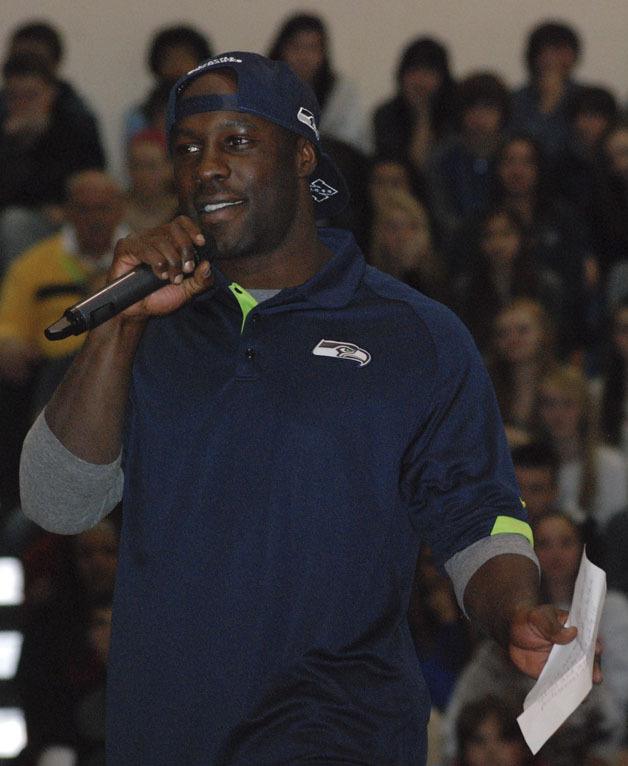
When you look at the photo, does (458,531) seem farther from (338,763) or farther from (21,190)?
(21,190)

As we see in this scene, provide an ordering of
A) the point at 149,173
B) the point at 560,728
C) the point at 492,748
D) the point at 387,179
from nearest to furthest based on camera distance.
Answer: the point at 492,748 < the point at 560,728 < the point at 149,173 < the point at 387,179

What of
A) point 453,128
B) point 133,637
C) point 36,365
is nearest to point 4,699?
point 36,365

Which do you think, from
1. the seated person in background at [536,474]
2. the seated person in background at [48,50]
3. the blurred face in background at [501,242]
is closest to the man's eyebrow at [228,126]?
the seated person in background at [536,474]

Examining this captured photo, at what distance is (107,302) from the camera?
102 inches

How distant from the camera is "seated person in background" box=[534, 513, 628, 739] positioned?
540 centimetres

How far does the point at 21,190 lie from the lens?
7.14 meters

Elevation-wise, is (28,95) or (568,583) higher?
(28,95)

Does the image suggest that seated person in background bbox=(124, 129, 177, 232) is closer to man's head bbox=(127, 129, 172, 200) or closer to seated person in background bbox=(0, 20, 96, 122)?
man's head bbox=(127, 129, 172, 200)

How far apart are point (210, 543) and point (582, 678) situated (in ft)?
2.02

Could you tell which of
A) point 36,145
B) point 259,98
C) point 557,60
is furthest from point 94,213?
point 259,98

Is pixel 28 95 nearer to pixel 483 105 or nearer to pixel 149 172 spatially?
pixel 149 172

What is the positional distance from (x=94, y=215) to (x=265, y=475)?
3807mm

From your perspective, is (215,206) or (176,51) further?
(176,51)

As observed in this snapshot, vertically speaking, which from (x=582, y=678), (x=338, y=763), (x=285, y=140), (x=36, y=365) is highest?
(x=285, y=140)
